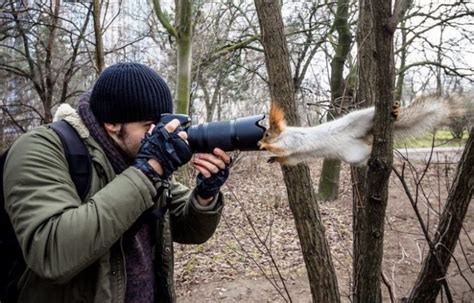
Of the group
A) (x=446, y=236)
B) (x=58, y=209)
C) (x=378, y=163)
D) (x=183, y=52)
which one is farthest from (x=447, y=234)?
(x=183, y=52)

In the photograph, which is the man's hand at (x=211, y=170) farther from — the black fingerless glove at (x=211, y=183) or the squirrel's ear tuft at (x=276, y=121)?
the squirrel's ear tuft at (x=276, y=121)

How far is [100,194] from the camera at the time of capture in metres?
0.97

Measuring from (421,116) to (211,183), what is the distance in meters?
0.58

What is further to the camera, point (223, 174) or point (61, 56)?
point (61, 56)

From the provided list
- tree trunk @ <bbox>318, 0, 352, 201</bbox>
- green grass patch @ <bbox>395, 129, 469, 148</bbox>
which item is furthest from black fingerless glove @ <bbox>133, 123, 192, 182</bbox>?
tree trunk @ <bbox>318, 0, 352, 201</bbox>

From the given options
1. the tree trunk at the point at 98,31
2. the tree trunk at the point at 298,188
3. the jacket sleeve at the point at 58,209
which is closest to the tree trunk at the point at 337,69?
the tree trunk at the point at 98,31

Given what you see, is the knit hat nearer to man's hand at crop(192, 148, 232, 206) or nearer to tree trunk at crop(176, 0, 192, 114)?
man's hand at crop(192, 148, 232, 206)

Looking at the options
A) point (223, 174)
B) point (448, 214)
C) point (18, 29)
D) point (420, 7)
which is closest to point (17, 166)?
point (223, 174)

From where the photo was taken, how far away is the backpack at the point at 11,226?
1.04 m

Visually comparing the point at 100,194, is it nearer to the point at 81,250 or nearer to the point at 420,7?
the point at 81,250

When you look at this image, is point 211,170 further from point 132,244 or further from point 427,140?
point 427,140

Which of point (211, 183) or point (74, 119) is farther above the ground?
point (74, 119)

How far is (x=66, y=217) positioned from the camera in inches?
36.2

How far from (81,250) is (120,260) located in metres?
0.19
